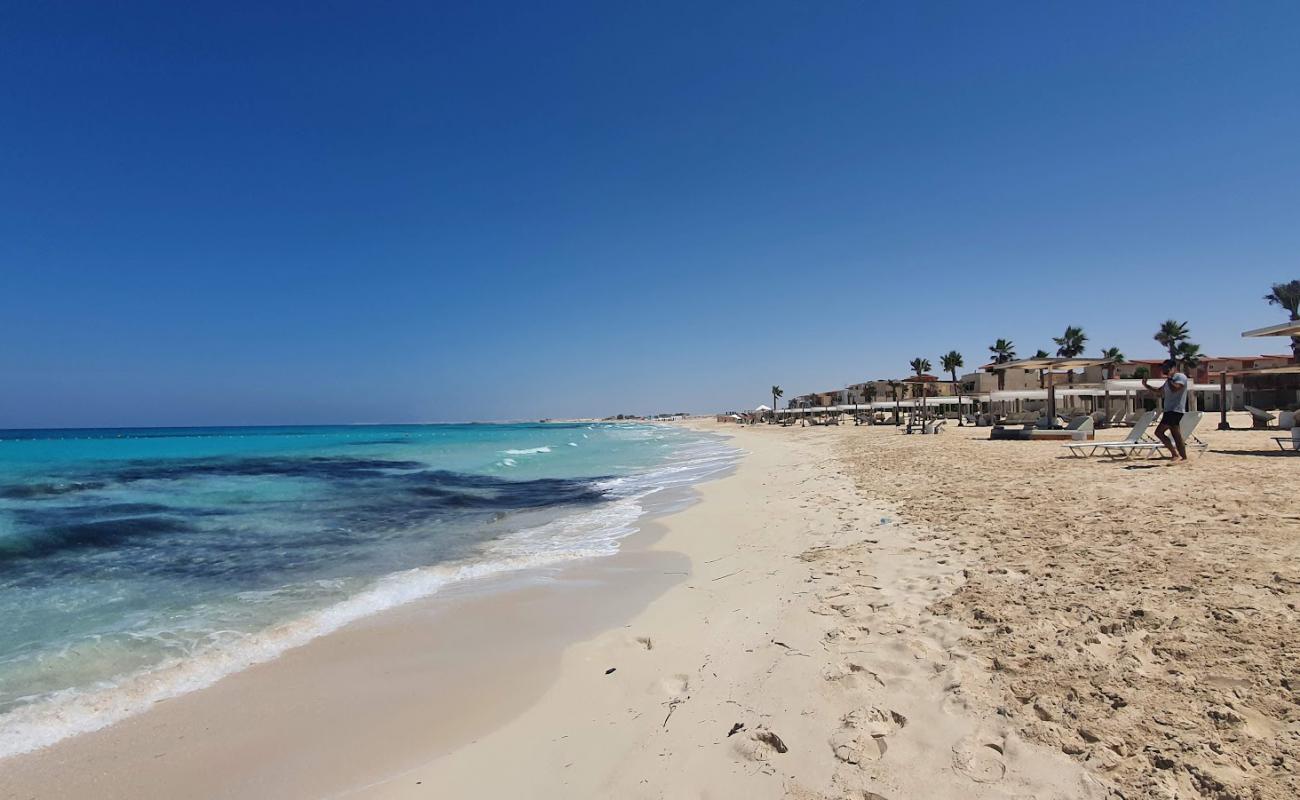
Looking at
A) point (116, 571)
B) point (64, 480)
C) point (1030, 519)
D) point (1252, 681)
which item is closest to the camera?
point (1252, 681)

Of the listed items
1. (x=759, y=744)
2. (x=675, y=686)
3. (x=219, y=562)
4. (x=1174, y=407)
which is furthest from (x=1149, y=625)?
(x=219, y=562)

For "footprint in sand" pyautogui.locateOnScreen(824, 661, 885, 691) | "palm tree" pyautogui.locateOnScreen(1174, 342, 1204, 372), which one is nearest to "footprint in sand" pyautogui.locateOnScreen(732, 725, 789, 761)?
"footprint in sand" pyautogui.locateOnScreen(824, 661, 885, 691)

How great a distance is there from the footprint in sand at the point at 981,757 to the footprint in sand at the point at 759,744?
77 centimetres

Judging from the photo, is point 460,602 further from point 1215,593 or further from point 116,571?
point 1215,593

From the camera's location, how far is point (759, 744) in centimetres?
289

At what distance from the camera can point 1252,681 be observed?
2.70 meters

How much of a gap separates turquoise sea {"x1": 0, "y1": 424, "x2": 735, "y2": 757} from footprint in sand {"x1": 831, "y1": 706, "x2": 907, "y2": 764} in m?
4.58

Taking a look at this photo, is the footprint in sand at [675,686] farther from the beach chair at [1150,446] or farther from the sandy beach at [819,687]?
the beach chair at [1150,446]

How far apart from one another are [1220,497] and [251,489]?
21.7m

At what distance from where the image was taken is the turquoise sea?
456 cm

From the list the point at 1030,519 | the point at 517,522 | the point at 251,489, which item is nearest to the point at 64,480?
the point at 251,489

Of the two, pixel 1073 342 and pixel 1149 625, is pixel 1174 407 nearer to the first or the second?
pixel 1149 625

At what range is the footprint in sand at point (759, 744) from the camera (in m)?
2.81

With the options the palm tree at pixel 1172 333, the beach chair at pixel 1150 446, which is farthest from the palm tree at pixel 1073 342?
the beach chair at pixel 1150 446
